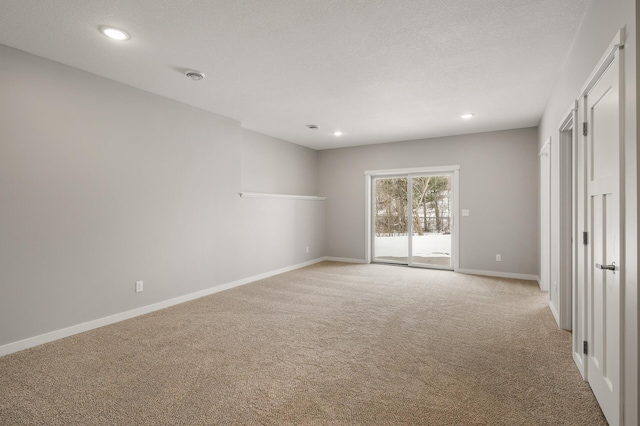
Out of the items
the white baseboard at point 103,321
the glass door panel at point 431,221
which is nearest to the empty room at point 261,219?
the white baseboard at point 103,321

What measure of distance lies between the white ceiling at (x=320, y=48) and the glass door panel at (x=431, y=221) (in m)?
2.20

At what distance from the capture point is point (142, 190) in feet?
12.6

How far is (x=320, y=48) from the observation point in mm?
2855

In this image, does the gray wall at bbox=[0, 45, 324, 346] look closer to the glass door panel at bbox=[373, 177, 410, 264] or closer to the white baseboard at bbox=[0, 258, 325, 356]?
the white baseboard at bbox=[0, 258, 325, 356]

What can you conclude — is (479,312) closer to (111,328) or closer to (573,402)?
(573,402)

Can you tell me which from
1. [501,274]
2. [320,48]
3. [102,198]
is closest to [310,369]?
[320,48]

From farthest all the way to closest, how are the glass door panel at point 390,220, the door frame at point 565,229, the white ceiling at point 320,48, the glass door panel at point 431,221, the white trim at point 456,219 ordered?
1. the glass door panel at point 390,220
2. the glass door panel at point 431,221
3. the white trim at point 456,219
4. the door frame at point 565,229
5. the white ceiling at point 320,48

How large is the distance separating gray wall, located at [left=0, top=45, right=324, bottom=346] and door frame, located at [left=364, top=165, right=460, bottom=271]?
9.67 feet

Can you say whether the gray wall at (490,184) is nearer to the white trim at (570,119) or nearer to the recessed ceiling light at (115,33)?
the white trim at (570,119)

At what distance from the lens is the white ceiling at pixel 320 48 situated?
2311mm

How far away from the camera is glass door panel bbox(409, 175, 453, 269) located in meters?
6.52

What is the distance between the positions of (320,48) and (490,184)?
14.6 feet

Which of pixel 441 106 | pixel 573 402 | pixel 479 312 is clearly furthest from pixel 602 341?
pixel 441 106

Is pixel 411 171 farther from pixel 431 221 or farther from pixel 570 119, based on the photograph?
pixel 570 119
